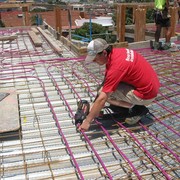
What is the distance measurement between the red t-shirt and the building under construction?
1.74 feet

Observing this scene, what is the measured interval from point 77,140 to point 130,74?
38.8 inches

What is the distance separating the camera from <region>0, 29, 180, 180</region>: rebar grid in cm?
280

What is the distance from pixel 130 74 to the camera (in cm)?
321

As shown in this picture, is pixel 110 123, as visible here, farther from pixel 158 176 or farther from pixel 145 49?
pixel 145 49

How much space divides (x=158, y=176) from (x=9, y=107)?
2.19 metres

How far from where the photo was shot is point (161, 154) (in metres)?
3.02

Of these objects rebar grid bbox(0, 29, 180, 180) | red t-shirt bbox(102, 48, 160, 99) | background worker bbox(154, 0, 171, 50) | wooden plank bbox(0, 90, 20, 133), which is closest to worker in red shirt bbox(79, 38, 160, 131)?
red t-shirt bbox(102, 48, 160, 99)

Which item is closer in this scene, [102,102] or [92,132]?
[102,102]

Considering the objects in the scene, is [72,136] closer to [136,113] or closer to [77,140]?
[77,140]

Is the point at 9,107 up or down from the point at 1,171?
up

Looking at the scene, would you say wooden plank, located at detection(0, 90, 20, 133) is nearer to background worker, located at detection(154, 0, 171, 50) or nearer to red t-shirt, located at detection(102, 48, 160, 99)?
red t-shirt, located at detection(102, 48, 160, 99)

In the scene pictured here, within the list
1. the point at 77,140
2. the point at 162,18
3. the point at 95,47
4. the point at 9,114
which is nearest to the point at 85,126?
the point at 77,140

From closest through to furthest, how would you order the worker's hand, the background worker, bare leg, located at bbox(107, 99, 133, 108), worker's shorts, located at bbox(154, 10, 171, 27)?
the worker's hand, bare leg, located at bbox(107, 99, 133, 108), the background worker, worker's shorts, located at bbox(154, 10, 171, 27)

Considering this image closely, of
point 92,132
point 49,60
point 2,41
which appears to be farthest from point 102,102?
point 2,41
